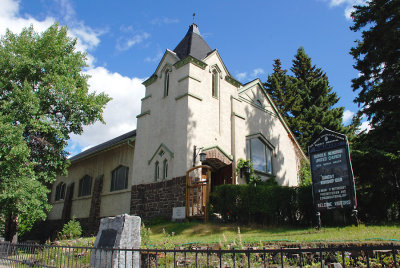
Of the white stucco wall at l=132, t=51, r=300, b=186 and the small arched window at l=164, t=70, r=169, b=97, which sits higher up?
the small arched window at l=164, t=70, r=169, b=97

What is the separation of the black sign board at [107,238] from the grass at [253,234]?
7.11ft

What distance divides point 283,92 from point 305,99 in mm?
2431

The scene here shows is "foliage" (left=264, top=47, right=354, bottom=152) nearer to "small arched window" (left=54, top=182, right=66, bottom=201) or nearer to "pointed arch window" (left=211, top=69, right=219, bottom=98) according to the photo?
"pointed arch window" (left=211, top=69, right=219, bottom=98)

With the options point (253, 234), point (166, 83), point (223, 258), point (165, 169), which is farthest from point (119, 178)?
point (223, 258)

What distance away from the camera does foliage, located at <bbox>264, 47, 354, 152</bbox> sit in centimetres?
3179

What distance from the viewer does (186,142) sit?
579 inches

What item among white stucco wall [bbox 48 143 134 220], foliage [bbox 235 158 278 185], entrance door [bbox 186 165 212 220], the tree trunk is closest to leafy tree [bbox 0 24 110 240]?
the tree trunk

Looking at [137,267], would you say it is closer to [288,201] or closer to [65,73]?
[288,201]

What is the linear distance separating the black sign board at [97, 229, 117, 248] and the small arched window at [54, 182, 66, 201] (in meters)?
21.3

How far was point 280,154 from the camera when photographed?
68.2 feet

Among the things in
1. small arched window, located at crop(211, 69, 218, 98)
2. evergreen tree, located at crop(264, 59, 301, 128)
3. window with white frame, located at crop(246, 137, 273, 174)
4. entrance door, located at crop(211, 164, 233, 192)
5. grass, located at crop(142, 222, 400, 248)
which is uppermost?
evergreen tree, located at crop(264, 59, 301, 128)

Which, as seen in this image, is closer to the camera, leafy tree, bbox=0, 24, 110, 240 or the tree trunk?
leafy tree, bbox=0, 24, 110, 240

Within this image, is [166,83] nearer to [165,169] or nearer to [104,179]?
[165,169]

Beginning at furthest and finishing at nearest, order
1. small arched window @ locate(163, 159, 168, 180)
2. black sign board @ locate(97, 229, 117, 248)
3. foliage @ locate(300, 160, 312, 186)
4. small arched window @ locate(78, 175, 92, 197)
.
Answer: small arched window @ locate(78, 175, 92, 197)
foliage @ locate(300, 160, 312, 186)
small arched window @ locate(163, 159, 168, 180)
black sign board @ locate(97, 229, 117, 248)
